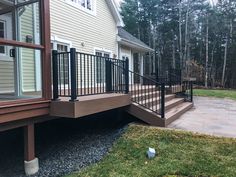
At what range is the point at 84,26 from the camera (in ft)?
35.4

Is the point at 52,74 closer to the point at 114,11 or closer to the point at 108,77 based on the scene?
the point at 108,77

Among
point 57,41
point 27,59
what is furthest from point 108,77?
point 57,41

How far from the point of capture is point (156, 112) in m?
7.67

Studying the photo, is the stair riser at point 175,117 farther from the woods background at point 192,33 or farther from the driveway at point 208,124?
the woods background at point 192,33

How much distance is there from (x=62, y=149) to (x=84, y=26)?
19.2ft

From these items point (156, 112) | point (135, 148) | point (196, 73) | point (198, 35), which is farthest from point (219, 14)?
point (135, 148)

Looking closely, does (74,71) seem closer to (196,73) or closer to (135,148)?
(135,148)

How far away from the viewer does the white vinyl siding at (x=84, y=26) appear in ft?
30.0

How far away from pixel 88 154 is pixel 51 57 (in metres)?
2.44

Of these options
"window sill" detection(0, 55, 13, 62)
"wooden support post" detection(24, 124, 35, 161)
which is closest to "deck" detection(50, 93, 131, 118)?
"wooden support post" detection(24, 124, 35, 161)

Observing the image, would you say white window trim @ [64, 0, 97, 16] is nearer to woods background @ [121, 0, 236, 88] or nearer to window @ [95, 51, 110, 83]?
window @ [95, 51, 110, 83]

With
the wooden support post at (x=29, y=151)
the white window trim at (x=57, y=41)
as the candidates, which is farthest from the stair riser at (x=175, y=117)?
the white window trim at (x=57, y=41)

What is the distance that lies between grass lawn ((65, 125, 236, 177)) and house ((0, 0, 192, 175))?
0.97 m

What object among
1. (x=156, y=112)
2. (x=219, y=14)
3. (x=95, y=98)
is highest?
(x=219, y=14)
